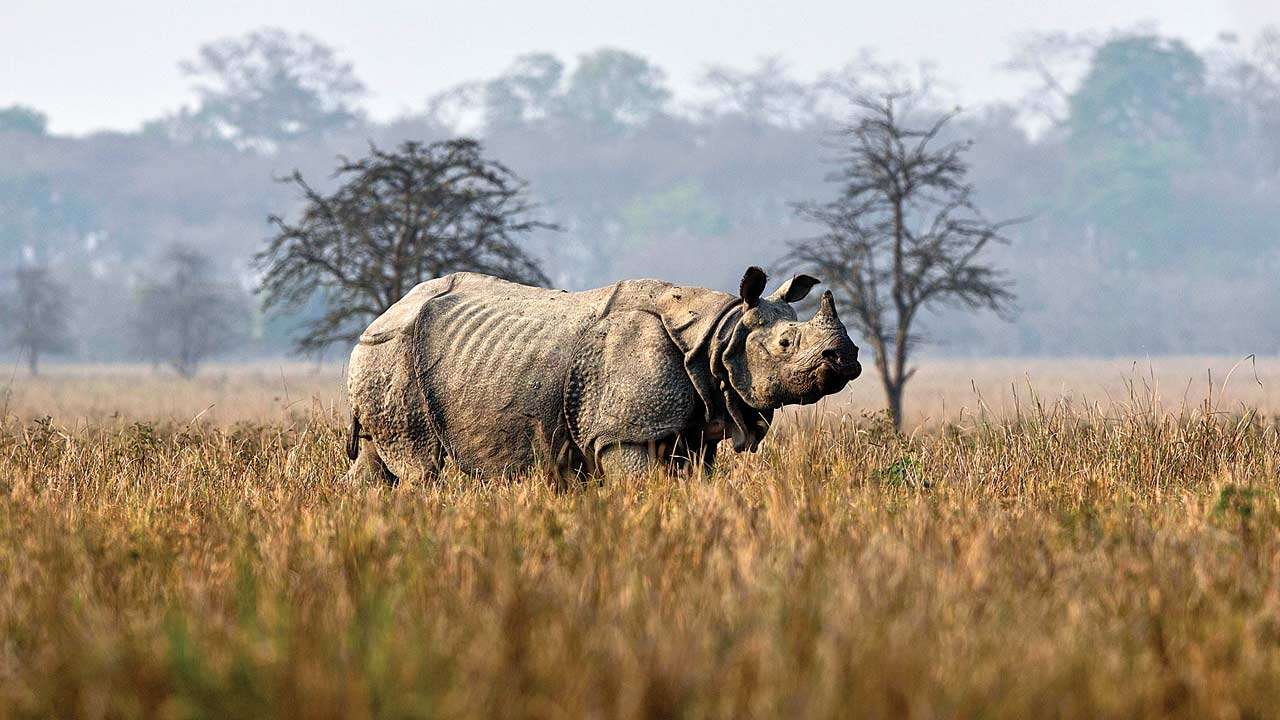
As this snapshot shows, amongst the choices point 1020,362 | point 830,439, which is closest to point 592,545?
point 830,439

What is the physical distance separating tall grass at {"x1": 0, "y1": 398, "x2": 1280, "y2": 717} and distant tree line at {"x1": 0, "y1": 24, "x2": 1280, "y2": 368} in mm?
67996

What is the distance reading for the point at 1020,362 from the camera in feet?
216

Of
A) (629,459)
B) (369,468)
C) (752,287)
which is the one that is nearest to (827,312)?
(752,287)

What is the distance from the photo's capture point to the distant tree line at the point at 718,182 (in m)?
76.6

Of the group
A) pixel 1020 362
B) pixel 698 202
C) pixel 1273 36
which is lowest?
pixel 1020 362

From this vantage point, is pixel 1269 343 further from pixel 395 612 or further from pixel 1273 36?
pixel 395 612

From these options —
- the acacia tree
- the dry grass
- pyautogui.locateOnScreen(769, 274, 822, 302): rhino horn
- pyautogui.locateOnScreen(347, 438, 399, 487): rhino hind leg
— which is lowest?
the dry grass

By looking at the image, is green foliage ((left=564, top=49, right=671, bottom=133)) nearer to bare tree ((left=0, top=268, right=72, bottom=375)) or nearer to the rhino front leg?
bare tree ((left=0, top=268, right=72, bottom=375))

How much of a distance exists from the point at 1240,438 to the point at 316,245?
10.8m

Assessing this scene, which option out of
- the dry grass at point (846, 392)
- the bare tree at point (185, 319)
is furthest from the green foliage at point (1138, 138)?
the bare tree at point (185, 319)

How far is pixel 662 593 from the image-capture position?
3.95 meters

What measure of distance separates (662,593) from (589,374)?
259cm

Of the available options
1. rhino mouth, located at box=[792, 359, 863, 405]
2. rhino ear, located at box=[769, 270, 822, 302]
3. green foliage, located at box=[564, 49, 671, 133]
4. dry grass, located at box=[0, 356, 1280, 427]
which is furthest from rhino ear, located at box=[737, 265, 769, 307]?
green foliage, located at box=[564, 49, 671, 133]

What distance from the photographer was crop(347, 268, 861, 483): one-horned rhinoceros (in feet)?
20.4
